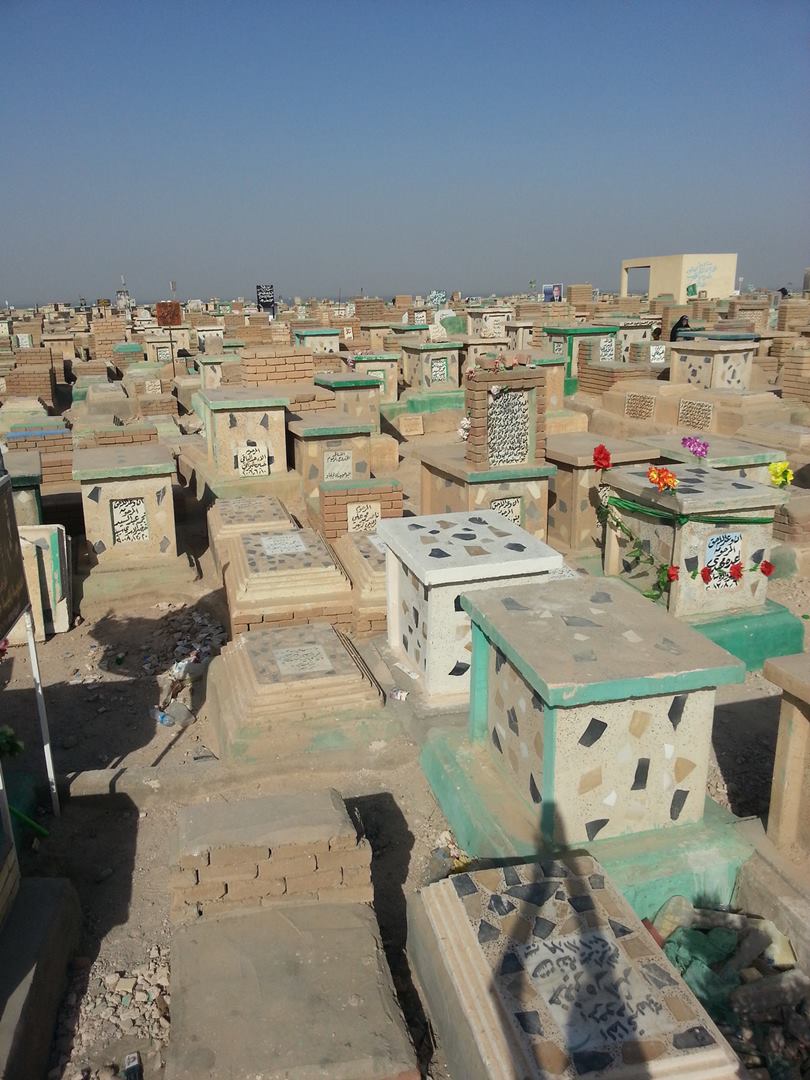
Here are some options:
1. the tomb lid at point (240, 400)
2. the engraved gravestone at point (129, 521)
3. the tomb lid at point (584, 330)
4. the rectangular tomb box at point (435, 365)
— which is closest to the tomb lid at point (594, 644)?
the engraved gravestone at point (129, 521)

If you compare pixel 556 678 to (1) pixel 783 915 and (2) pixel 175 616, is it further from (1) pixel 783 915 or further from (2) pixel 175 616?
(2) pixel 175 616

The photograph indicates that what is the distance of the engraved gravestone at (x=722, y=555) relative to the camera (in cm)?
686

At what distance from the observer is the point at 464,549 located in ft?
18.9

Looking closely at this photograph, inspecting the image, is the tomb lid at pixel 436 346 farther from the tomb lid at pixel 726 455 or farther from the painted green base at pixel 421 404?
the tomb lid at pixel 726 455

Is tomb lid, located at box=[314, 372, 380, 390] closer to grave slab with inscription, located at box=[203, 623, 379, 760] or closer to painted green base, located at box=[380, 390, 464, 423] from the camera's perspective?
painted green base, located at box=[380, 390, 464, 423]

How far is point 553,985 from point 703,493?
4712mm

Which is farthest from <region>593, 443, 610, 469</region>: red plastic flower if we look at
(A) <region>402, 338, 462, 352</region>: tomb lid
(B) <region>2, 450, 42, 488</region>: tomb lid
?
(A) <region>402, 338, 462, 352</region>: tomb lid

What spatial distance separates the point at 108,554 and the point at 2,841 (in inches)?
209

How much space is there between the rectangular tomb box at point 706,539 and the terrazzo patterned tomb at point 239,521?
3.49 metres

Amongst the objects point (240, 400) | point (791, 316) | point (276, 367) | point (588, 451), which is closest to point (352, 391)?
point (276, 367)

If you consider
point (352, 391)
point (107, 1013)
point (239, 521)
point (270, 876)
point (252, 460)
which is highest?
point (352, 391)

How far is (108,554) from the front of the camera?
8.85 m

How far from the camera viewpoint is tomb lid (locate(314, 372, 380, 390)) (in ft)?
42.2

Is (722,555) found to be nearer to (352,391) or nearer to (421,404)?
(352,391)
